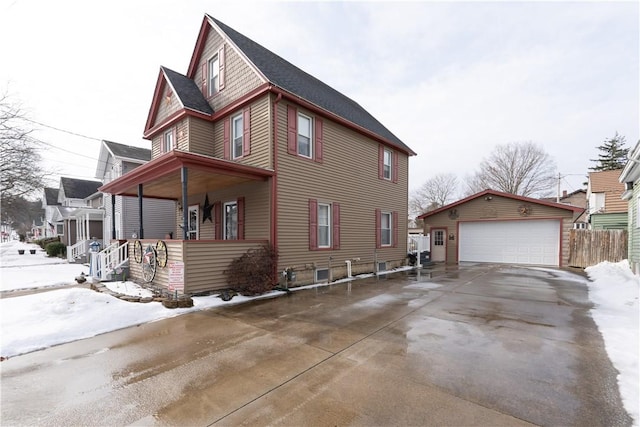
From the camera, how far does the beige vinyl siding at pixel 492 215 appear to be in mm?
13820

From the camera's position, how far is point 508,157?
108 ft

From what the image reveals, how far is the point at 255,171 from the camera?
25.8 feet

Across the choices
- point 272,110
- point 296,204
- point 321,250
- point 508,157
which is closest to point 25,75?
point 272,110

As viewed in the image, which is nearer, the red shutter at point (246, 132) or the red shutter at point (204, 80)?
the red shutter at point (246, 132)

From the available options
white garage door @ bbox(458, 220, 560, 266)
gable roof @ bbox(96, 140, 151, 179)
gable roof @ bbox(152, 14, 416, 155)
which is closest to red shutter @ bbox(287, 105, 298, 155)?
gable roof @ bbox(152, 14, 416, 155)

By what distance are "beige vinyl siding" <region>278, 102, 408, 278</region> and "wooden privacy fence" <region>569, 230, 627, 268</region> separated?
26.3 feet

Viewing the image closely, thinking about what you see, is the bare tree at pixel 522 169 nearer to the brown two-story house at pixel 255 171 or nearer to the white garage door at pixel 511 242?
the white garage door at pixel 511 242

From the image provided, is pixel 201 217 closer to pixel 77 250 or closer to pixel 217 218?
pixel 217 218

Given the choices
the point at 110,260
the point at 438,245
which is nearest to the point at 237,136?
the point at 110,260

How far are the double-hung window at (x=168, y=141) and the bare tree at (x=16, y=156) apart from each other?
41.9 feet

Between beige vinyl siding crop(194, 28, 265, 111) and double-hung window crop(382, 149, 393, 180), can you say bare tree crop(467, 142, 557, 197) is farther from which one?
beige vinyl siding crop(194, 28, 265, 111)

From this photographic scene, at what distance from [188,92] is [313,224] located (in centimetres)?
708

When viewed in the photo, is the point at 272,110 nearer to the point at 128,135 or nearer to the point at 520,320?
the point at 520,320

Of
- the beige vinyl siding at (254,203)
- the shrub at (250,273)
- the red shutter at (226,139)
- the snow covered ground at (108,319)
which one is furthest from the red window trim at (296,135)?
the snow covered ground at (108,319)
